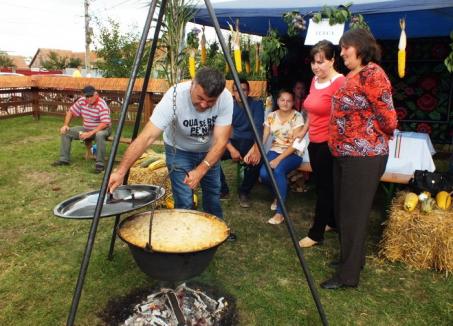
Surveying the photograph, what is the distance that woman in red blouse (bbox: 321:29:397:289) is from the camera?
2549mm

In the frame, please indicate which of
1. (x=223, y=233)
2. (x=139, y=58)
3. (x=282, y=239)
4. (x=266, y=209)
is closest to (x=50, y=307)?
(x=223, y=233)

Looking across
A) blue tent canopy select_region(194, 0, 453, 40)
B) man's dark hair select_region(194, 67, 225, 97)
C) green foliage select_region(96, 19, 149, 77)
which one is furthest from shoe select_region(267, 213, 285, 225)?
green foliage select_region(96, 19, 149, 77)

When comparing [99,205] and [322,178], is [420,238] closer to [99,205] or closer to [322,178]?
[322,178]

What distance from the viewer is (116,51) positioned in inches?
515

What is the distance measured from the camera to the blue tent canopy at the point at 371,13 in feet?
13.5

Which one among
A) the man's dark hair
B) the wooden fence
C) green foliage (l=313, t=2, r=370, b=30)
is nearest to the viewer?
the man's dark hair

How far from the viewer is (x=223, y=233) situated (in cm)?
228

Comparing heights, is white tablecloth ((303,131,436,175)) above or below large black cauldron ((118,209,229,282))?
above

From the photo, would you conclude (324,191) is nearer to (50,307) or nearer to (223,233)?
(223,233)

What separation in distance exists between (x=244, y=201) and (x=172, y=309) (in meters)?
2.48

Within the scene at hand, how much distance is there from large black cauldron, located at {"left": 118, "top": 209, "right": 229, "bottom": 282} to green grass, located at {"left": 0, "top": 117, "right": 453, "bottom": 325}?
727 mm

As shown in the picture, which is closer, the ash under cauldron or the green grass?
the ash under cauldron

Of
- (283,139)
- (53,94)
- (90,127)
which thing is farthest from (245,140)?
(53,94)

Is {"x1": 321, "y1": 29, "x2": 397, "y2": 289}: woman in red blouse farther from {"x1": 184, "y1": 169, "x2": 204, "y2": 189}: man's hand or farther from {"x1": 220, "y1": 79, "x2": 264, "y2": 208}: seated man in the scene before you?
{"x1": 220, "y1": 79, "x2": 264, "y2": 208}: seated man
